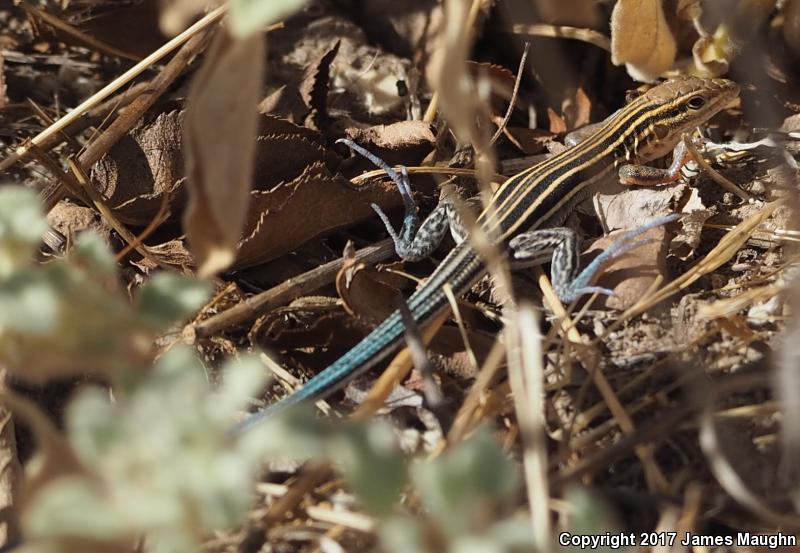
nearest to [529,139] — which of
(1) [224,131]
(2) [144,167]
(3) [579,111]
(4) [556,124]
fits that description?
(4) [556,124]

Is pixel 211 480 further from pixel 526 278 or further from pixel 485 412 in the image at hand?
pixel 526 278

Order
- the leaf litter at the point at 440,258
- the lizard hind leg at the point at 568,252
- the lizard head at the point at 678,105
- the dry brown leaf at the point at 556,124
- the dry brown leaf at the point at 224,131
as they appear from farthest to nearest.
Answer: the dry brown leaf at the point at 556,124 → the lizard head at the point at 678,105 → the lizard hind leg at the point at 568,252 → the dry brown leaf at the point at 224,131 → the leaf litter at the point at 440,258

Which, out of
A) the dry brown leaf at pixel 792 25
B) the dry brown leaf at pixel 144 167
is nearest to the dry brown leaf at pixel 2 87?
the dry brown leaf at pixel 144 167

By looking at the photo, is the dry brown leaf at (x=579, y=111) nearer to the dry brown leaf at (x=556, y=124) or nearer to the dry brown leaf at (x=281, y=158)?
the dry brown leaf at (x=556, y=124)

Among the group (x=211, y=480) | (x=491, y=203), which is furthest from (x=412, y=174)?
(x=211, y=480)

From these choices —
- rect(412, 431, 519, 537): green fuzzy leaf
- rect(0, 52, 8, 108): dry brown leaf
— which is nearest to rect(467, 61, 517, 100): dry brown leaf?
rect(0, 52, 8, 108): dry brown leaf

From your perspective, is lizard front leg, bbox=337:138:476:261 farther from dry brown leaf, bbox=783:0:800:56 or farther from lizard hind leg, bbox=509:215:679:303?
dry brown leaf, bbox=783:0:800:56
